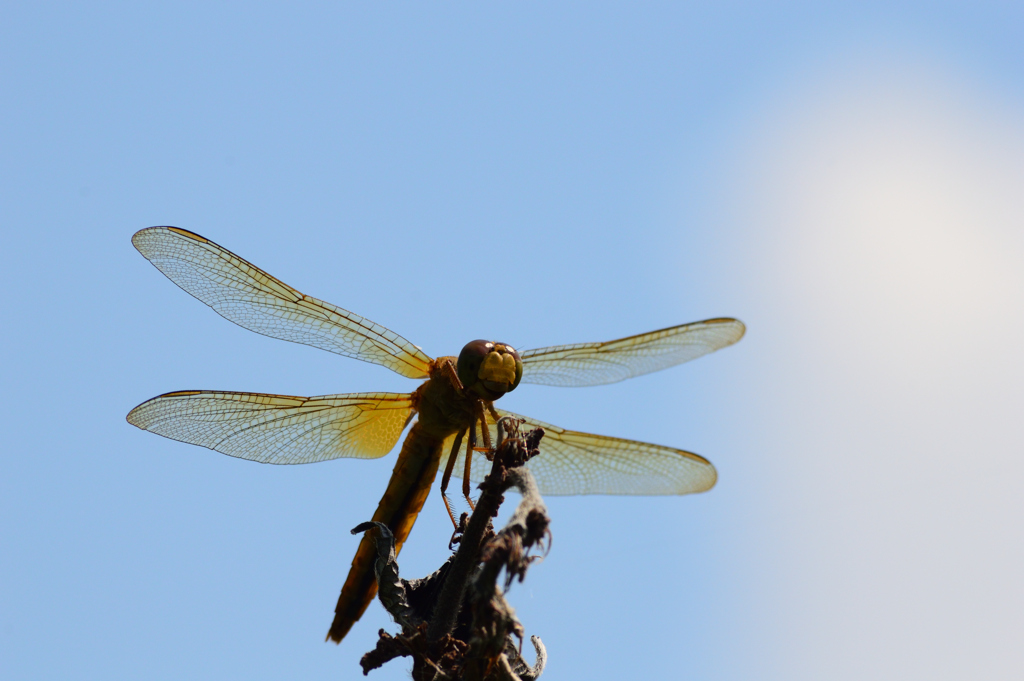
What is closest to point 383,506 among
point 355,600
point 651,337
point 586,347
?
point 355,600

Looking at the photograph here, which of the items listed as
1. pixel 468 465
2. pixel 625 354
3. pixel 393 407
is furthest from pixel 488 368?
pixel 625 354

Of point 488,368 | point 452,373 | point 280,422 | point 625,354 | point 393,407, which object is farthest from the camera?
point 625,354

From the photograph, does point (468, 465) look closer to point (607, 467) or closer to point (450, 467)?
point (450, 467)

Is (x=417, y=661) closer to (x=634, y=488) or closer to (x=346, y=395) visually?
(x=346, y=395)

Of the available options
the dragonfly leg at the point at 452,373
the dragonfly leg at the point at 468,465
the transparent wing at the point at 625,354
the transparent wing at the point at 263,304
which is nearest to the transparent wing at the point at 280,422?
the transparent wing at the point at 263,304

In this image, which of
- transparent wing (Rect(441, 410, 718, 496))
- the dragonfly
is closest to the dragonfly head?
the dragonfly

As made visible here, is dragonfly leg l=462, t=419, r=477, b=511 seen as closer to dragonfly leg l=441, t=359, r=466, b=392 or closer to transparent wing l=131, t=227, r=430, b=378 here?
dragonfly leg l=441, t=359, r=466, b=392

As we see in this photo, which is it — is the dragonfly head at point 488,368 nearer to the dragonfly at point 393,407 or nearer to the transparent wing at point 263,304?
the dragonfly at point 393,407
